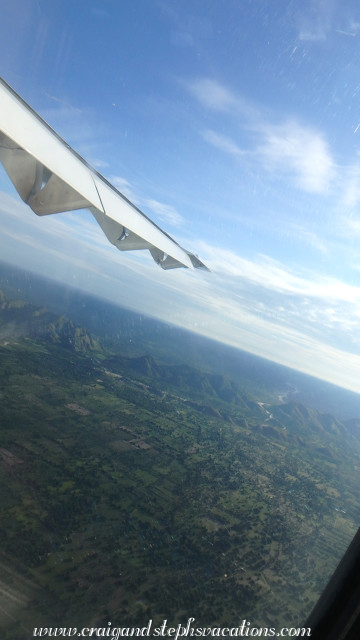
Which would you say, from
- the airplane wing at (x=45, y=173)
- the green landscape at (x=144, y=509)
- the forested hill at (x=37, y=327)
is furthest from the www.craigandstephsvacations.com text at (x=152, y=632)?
the forested hill at (x=37, y=327)

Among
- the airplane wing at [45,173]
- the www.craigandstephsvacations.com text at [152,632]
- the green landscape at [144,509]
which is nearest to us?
the airplane wing at [45,173]

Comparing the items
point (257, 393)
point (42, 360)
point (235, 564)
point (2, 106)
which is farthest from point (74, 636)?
point (257, 393)

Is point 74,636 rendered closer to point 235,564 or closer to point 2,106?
point 235,564

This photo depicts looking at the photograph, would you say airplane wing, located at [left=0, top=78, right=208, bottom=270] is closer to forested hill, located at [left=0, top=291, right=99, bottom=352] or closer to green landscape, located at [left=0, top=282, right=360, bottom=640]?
green landscape, located at [left=0, top=282, right=360, bottom=640]

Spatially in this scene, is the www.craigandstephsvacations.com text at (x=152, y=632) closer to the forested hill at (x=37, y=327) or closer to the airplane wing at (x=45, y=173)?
the airplane wing at (x=45, y=173)

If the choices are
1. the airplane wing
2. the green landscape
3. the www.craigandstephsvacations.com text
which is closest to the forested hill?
the green landscape

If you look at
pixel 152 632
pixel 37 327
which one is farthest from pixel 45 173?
pixel 37 327
